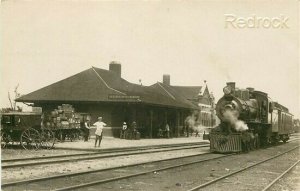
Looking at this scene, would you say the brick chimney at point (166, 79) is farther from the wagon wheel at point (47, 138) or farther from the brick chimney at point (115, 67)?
the wagon wheel at point (47, 138)

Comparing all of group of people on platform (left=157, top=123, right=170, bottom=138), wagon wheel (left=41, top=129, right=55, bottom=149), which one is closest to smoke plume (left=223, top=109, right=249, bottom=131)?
wagon wheel (left=41, top=129, right=55, bottom=149)

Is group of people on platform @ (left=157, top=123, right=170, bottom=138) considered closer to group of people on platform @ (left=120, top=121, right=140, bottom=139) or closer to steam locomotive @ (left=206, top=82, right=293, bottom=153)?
group of people on platform @ (left=120, top=121, right=140, bottom=139)

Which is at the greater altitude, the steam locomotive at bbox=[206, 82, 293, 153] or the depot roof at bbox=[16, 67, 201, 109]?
the depot roof at bbox=[16, 67, 201, 109]

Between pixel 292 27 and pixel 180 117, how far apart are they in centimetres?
2957

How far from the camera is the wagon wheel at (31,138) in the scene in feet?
56.1

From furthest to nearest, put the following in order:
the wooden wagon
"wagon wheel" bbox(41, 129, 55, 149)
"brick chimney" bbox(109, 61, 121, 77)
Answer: "brick chimney" bbox(109, 61, 121, 77), "wagon wheel" bbox(41, 129, 55, 149), the wooden wagon

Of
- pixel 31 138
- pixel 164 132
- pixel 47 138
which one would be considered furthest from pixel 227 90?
pixel 164 132

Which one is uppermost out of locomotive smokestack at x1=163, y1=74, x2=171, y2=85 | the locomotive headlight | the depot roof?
locomotive smokestack at x1=163, y1=74, x2=171, y2=85

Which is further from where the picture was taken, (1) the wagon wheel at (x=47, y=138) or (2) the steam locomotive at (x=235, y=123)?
(2) the steam locomotive at (x=235, y=123)

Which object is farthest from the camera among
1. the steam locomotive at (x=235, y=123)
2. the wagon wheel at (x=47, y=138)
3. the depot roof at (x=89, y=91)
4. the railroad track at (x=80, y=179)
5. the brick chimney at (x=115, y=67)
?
the brick chimney at (x=115, y=67)

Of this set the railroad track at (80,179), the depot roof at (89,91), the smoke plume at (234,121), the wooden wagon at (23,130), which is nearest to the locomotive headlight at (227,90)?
the smoke plume at (234,121)

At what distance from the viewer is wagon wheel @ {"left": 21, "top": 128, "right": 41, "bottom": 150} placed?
17109 millimetres

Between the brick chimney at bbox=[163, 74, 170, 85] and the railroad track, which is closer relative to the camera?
the railroad track

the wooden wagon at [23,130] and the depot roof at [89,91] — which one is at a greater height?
the depot roof at [89,91]
